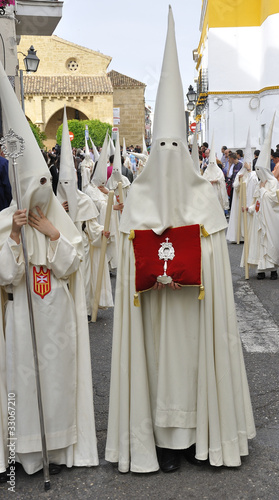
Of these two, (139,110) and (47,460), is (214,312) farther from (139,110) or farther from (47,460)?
(139,110)

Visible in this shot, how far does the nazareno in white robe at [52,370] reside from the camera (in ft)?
12.3

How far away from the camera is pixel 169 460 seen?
3848mm

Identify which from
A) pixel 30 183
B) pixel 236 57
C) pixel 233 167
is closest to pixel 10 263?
pixel 30 183

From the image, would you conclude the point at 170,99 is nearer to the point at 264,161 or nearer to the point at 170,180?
the point at 170,180

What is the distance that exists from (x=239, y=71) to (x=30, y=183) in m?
27.0

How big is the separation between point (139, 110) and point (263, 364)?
57104 millimetres

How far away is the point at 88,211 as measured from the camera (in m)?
7.04

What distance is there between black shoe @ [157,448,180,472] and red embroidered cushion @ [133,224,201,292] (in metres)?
1.05

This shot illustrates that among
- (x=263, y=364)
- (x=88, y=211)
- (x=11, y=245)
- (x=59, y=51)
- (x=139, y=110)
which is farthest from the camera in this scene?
(x=139, y=110)

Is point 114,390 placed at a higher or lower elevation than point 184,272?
lower

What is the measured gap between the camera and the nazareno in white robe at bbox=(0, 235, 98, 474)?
12.3 feet

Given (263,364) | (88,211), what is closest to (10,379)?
(263,364)

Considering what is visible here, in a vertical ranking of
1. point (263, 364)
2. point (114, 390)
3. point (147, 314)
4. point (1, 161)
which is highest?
point (1, 161)

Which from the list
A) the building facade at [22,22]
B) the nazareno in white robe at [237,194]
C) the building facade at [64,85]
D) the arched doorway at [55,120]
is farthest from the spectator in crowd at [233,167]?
the arched doorway at [55,120]
